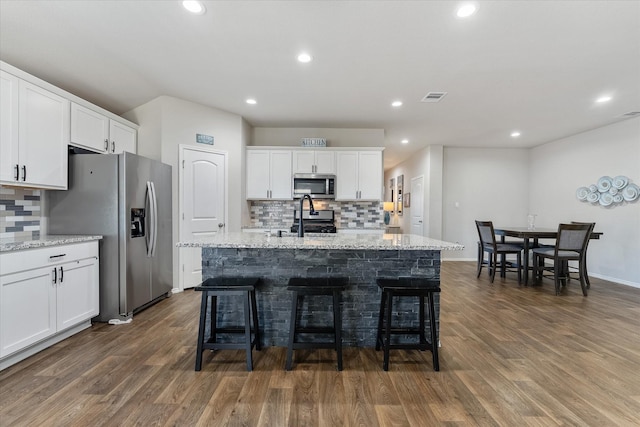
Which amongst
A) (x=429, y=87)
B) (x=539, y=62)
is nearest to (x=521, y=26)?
(x=539, y=62)

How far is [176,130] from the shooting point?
4156 mm

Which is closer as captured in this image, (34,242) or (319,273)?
(34,242)

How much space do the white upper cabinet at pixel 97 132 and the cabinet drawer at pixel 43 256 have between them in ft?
3.60

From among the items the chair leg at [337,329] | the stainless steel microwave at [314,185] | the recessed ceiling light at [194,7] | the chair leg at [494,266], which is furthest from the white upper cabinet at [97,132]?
the chair leg at [494,266]

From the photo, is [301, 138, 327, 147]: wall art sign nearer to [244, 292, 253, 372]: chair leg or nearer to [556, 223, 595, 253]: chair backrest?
[244, 292, 253, 372]: chair leg

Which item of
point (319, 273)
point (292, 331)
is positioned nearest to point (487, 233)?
point (319, 273)

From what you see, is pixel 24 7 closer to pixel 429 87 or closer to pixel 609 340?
pixel 429 87

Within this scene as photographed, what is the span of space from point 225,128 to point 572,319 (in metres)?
5.11

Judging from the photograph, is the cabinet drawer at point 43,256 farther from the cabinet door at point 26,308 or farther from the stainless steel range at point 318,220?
the stainless steel range at point 318,220

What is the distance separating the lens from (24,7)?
2340 millimetres

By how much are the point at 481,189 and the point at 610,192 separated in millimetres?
2272

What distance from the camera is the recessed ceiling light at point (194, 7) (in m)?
2.20

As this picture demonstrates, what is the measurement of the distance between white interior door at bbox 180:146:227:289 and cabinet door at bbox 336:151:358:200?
189cm

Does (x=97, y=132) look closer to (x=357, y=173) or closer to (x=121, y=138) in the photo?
(x=121, y=138)
